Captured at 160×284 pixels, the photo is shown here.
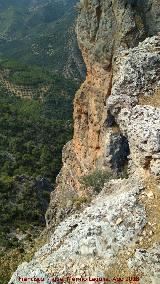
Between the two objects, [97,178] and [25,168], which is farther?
[25,168]

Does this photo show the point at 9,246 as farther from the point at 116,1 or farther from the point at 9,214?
the point at 116,1

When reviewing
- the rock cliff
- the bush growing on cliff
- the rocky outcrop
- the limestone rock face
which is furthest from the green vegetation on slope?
the rocky outcrop

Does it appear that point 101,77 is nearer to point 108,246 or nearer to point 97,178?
point 97,178

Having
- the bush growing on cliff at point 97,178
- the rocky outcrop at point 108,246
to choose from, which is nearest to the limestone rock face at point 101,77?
the bush growing on cliff at point 97,178

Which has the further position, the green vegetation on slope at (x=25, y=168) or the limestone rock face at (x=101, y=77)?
the green vegetation on slope at (x=25, y=168)

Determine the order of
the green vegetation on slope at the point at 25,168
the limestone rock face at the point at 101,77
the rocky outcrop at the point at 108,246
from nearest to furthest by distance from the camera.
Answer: the rocky outcrop at the point at 108,246 < the limestone rock face at the point at 101,77 < the green vegetation on slope at the point at 25,168

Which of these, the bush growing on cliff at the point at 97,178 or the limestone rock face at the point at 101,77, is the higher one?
the limestone rock face at the point at 101,77

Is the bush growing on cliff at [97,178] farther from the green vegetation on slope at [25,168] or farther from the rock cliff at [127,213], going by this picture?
the rock cliff at [127,213]

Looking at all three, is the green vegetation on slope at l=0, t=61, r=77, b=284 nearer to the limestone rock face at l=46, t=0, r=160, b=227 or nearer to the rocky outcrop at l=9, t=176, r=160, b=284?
the limestone rock face at l=46, t=0, r=160, b=227

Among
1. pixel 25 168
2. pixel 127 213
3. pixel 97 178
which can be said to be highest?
pixel 127 213

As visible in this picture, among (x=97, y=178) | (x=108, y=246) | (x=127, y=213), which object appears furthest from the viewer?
(x=97, y=178)

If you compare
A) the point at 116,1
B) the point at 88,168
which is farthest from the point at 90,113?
the point at 116,1

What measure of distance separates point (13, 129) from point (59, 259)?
219 ft

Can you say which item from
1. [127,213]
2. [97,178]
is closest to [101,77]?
[97,178]
